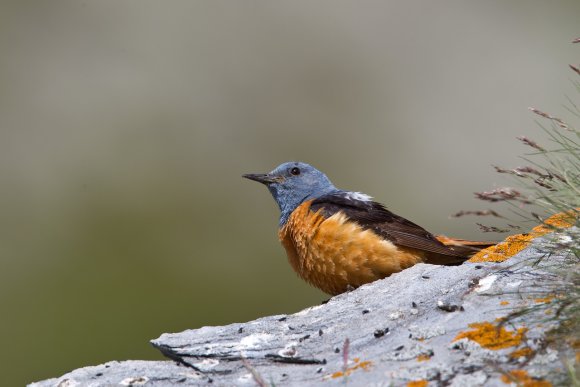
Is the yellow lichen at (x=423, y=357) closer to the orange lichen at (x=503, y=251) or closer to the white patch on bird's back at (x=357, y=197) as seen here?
the orange lichen at (x=503, y=251)

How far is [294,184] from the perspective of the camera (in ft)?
34.6

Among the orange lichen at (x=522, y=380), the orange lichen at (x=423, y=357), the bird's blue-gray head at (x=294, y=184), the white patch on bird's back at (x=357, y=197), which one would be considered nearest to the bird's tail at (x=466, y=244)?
the white patch on bird's back at (x=357, y=197)

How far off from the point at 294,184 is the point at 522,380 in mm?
5886

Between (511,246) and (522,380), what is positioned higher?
(511,246)

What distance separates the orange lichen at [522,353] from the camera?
509cm

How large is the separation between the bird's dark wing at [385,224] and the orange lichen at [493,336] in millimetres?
3094

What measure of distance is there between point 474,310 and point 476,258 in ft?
6.07

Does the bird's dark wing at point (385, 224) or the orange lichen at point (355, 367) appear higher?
the bird's dark wing at point (385, 224)

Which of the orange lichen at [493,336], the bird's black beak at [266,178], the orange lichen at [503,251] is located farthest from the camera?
the bird's black beak at [266,178]

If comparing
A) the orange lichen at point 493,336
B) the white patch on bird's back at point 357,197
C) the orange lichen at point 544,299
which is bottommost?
the orange lichen at point 493,336

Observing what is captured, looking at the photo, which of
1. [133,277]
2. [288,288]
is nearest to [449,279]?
[288,288]

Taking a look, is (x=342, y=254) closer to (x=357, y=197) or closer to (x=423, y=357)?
(x=357, y=197)

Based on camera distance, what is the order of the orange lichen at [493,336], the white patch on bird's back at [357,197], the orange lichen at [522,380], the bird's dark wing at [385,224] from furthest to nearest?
the white patch on bird's back at [357,197], the bird's dark wing at [385,224], the orange lichen at [493,336], the orange lichen at [522,380]

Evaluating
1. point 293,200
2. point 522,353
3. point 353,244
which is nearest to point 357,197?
point 293,200
